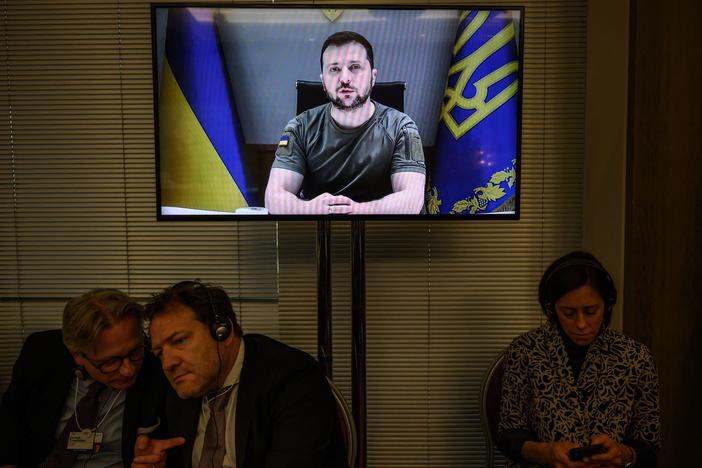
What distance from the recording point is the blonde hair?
6.04ft

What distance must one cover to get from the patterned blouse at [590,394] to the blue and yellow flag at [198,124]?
4.16 ft

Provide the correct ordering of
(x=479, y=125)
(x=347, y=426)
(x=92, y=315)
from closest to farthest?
1. (x=92, y=315)
2. (x=347, y=426)
3. (x=479, y=125)

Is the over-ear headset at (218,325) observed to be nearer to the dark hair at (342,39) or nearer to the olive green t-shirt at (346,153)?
the olive green t-shirt at (346,153)

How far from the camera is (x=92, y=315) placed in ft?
6.09

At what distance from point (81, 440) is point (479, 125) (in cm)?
184

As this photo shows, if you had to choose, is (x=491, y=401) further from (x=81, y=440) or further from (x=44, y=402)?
(x=44, y=402)

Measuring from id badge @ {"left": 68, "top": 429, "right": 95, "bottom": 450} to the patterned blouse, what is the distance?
53.1 inches

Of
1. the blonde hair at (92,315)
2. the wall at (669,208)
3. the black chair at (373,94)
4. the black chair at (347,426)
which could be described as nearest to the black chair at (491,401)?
the black chair at (347,426)

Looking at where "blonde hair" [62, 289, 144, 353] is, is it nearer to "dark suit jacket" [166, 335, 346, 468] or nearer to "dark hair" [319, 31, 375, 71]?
"dark suit jacket" [166, 335, 346, 468]

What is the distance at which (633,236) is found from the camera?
2.62 meters

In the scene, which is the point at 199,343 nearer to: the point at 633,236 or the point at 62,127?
the point at 62,127

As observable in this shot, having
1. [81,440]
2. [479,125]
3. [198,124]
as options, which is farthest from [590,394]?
[198,124]

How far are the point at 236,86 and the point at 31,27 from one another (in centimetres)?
115

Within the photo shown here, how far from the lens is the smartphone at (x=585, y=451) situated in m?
1.77
